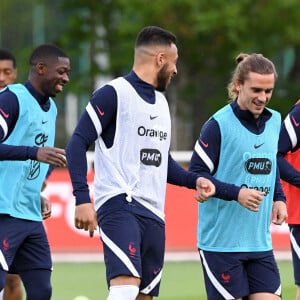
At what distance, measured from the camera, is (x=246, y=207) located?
329 inches

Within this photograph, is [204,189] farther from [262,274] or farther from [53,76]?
[53,76]

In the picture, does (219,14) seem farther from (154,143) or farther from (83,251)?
(154,143)

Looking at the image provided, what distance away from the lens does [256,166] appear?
873cm

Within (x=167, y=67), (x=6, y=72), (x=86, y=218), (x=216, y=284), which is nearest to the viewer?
(x=86, y=218)

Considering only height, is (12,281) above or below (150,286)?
below

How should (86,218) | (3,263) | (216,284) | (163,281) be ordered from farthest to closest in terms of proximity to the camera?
(163,281) → (3,263) → (216,284) → (86,218)

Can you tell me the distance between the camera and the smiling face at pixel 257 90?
28.5 ft

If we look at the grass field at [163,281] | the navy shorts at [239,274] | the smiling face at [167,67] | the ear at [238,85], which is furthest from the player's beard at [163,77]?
the grass field at [163,281]

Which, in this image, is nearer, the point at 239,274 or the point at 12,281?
the point at 239,274

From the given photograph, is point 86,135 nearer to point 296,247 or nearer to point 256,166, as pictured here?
point 256,166

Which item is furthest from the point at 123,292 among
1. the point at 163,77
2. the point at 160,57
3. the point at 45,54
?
the point at 45,54

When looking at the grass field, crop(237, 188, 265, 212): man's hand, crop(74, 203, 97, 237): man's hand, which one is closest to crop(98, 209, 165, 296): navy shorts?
crop(74, 203, 97, 237): man's hand

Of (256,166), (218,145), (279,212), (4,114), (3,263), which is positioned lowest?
(3,263)

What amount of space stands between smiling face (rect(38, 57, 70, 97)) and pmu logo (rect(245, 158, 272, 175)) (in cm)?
180
